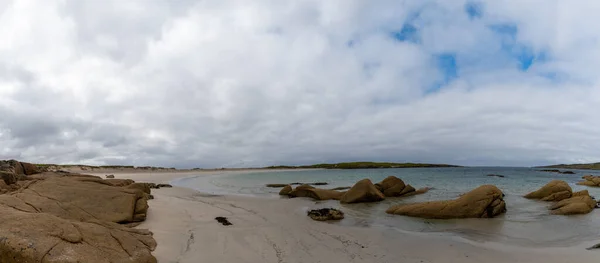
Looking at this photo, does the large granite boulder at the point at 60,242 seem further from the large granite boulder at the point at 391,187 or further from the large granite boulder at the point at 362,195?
the large granite boulder at the point at 391,187

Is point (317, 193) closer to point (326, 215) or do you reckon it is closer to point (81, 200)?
point (326, 215)

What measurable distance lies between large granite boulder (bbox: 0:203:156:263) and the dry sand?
1122mm

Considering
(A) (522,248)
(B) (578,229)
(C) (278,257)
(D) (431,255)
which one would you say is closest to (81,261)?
(C) (278,257)

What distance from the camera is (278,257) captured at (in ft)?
31.3

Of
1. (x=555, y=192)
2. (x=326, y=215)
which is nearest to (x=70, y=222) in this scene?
(x=326, y=215)

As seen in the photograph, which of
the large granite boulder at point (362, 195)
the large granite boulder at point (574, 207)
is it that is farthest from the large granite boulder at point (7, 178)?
the large granite boulder at point (574, 207)

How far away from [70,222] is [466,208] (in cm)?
1813

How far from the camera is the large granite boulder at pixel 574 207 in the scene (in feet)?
59.6

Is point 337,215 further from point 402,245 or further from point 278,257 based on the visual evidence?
point 278,257

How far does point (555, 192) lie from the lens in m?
24.2

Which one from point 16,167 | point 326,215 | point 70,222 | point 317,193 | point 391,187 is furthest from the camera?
point 391,187

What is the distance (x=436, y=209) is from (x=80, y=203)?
17.2 metres

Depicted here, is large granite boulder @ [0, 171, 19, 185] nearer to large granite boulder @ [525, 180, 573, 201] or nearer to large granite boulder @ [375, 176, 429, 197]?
large granite boulder @ [375, 176, 429, 197]

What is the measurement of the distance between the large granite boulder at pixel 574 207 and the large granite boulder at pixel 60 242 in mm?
22422
